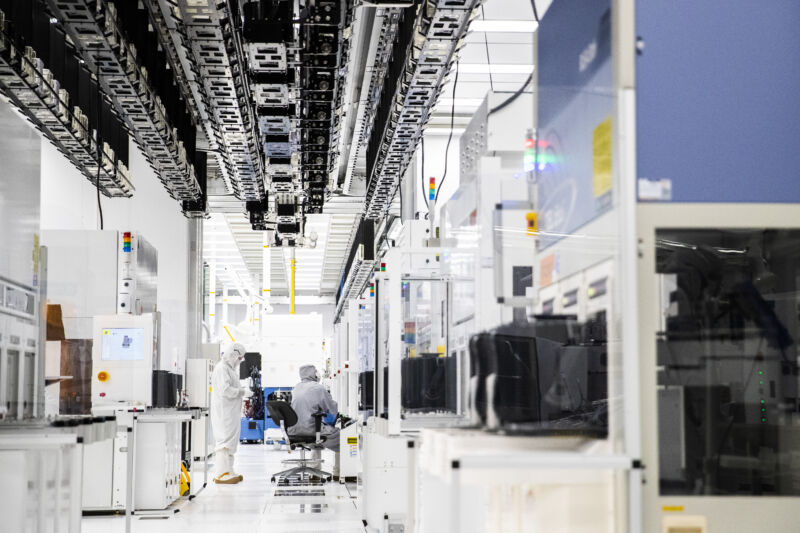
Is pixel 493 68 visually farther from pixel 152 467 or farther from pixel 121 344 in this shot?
pixel 152 467

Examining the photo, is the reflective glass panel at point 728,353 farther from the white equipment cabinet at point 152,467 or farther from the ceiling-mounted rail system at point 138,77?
the white equipment cabinet at point 152,467

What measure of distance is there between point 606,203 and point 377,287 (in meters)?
4.15

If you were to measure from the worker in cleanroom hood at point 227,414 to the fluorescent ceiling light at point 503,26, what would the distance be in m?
4.96

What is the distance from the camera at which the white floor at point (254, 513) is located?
6867 mm

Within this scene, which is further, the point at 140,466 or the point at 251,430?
the point at 251,430

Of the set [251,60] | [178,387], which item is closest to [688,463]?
[251,60]

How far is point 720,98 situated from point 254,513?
609 cm

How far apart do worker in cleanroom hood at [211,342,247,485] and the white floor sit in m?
0.21

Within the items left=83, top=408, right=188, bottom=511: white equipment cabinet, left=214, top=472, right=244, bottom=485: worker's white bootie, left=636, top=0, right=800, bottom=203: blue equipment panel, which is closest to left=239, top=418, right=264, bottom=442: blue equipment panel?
left=214, top=472, right=244, bottom=485: worker's white bootie

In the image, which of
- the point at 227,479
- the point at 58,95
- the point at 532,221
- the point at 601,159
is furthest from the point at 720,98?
the point at 227,479

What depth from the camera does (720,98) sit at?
2.57 metres

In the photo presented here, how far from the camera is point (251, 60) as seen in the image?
5.21m

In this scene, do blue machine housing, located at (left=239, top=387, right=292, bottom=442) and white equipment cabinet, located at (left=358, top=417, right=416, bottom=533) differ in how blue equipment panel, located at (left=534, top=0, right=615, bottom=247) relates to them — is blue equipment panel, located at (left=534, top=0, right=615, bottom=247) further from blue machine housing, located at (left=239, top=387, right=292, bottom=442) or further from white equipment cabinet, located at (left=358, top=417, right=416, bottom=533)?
blue machine housing, located at (left=239, top=387, right=292, bottom=442)

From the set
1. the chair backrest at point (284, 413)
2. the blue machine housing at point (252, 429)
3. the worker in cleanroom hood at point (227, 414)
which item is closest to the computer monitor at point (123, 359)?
the worker in cleanroom hood at point (227, 414)
